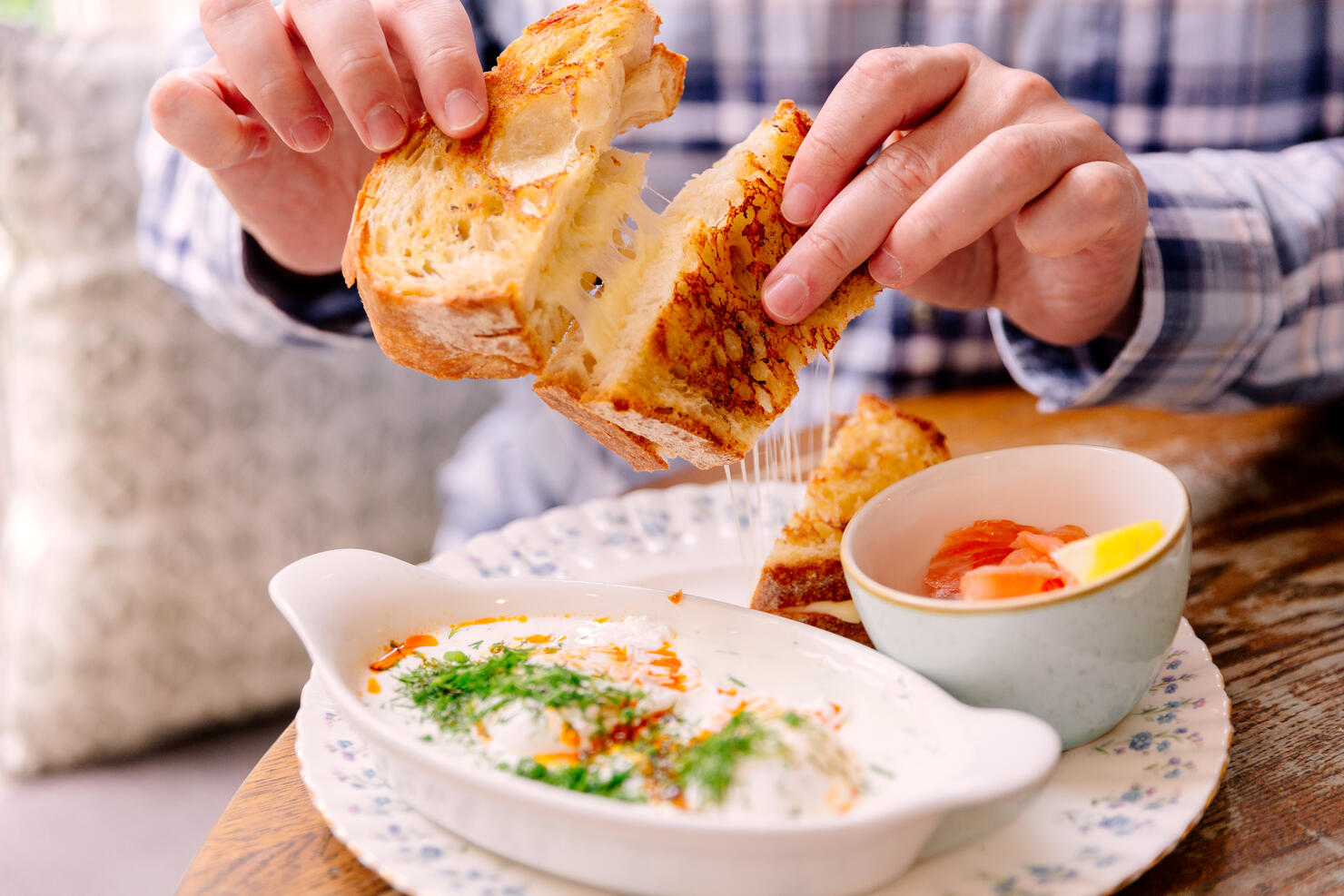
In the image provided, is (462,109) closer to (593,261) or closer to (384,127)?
(384,127)

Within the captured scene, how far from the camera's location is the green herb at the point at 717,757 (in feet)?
2.87

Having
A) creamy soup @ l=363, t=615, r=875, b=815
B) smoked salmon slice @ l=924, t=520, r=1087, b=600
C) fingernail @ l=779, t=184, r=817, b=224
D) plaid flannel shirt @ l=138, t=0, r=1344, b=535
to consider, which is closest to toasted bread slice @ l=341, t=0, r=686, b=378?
fingernail @ l=779, t=184, r=817, b=224

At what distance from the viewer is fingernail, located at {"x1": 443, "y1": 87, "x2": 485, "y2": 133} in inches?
47.9

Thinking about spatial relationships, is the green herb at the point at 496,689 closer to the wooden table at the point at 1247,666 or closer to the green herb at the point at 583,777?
the green herb at the point at 583,777

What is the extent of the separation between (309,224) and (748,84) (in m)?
1.08

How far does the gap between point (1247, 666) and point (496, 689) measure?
0.93m

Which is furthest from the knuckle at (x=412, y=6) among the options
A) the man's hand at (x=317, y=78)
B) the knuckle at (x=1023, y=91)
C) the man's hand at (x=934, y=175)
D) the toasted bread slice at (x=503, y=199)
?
the knuckle at (x=1023, y=91)

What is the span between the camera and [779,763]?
877 millimetres

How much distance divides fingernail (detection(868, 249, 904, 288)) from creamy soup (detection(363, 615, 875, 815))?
1.67 feet

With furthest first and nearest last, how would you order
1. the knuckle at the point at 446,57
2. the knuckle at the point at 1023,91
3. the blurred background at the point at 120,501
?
the blurred background at the point at 120,501 < the knuckle at the point at 1023,91 < the knuckle at the point at 446,57

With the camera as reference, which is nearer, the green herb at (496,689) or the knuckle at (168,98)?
the green herb at (496,689)

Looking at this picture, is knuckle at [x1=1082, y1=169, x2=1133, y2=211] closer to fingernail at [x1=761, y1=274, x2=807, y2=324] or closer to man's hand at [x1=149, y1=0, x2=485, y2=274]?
fingernail at [x1=761, y1=274, x2=807, y2=324]

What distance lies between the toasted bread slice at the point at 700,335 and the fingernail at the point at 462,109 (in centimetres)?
25

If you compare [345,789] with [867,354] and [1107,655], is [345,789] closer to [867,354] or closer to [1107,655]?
[1107,655]
